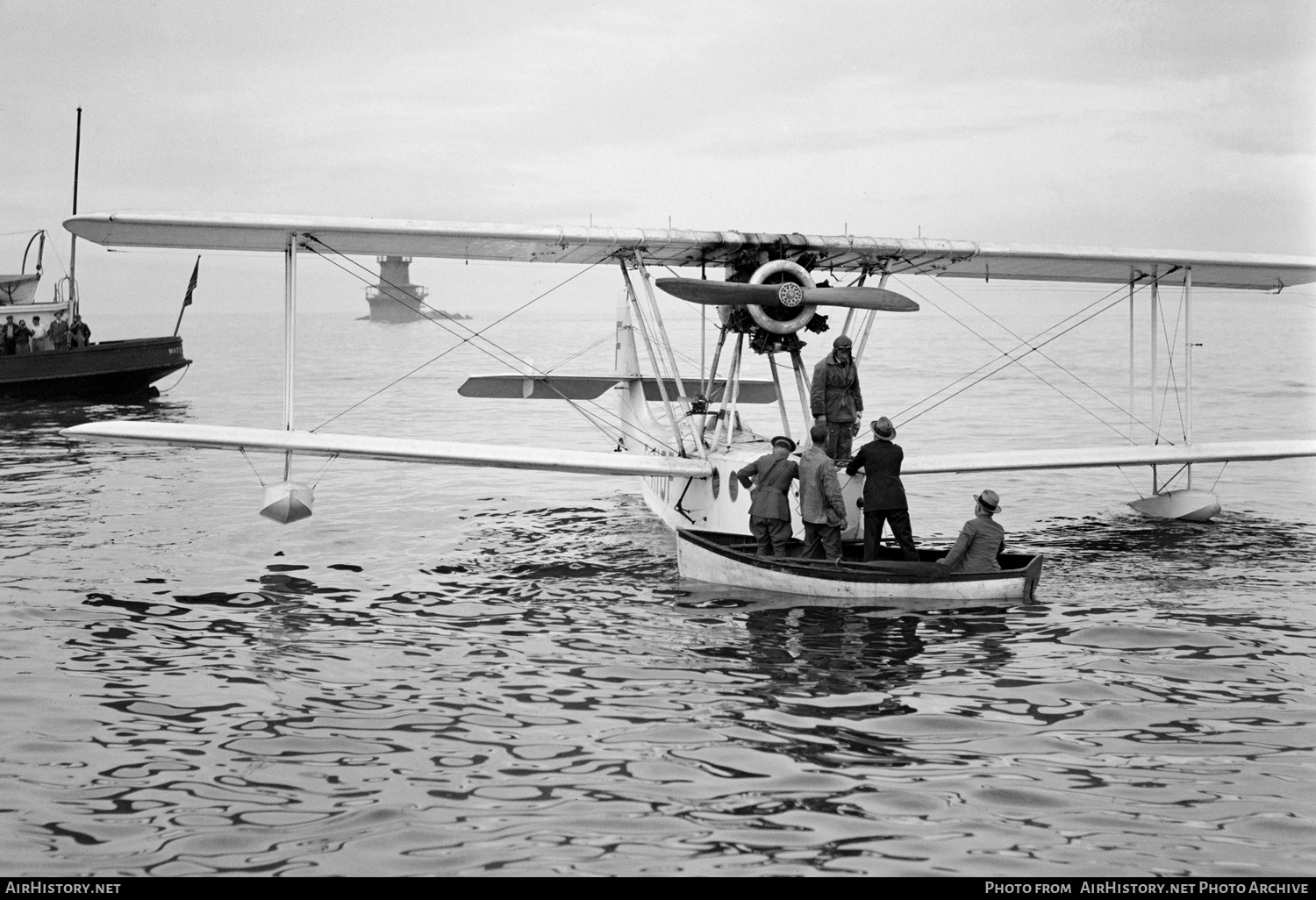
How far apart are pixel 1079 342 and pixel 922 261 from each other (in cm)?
7557

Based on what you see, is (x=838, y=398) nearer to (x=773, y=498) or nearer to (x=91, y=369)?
(x=773, y=498)

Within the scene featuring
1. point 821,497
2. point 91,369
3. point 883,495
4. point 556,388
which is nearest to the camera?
point 821,497

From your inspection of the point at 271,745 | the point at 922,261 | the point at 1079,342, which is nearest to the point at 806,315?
the point at 922,261

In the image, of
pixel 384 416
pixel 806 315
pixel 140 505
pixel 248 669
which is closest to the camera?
pixel 248 669

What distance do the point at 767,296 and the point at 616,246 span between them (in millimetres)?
2189

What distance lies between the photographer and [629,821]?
6387 mm

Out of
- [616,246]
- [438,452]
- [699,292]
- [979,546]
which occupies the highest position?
[616,246]

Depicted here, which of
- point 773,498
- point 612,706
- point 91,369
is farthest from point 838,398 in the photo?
point 91,369

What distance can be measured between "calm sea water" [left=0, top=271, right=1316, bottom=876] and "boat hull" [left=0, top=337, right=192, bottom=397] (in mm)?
19774

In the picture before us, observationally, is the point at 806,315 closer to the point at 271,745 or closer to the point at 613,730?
the point at 613,730

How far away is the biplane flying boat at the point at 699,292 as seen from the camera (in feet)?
42.7

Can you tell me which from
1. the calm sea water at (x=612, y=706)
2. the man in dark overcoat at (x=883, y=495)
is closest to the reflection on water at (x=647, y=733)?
the calm sea water at (x=612, y=706)

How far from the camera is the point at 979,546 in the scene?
448 inches

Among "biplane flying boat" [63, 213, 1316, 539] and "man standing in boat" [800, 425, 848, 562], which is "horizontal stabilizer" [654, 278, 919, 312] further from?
"man standing in boat" [800, 425, 848, 562]
